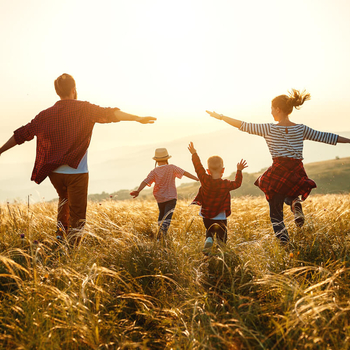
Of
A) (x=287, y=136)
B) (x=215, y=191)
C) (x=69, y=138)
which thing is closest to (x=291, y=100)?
(x=287, y=136)

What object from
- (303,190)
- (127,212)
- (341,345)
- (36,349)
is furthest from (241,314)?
(127,212)

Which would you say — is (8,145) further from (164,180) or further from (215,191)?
(215,191)

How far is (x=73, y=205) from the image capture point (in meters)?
4.75

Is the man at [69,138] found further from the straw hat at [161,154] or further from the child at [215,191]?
the straw hat at [161,154]

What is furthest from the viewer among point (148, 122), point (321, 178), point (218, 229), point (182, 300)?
point (321, 178)

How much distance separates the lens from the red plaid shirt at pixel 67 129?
4633 mm

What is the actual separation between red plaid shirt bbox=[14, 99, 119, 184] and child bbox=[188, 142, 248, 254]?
1416mm

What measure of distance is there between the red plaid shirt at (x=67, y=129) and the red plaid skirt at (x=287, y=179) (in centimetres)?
229

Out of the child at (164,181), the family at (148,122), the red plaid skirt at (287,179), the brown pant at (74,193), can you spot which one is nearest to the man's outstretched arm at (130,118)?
the family at (148,122)

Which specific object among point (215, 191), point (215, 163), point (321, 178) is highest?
point (215, 163)

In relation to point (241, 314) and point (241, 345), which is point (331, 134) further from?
point (241, 345)

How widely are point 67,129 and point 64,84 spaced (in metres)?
0.62

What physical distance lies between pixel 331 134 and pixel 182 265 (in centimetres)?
283

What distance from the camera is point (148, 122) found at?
460 cm
